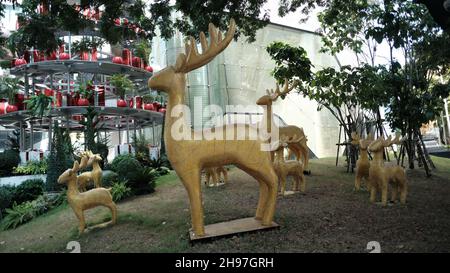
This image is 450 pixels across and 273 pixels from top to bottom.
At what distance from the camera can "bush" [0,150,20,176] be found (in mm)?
16227

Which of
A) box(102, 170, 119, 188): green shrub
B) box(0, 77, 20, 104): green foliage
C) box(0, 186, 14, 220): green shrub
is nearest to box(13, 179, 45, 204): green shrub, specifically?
box(0, 186, 14, 220): green shrub

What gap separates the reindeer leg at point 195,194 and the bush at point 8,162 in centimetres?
1518

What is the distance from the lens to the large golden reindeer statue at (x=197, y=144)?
4.72 meters

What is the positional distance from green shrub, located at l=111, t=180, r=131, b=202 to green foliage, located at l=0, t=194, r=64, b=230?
2440 mm

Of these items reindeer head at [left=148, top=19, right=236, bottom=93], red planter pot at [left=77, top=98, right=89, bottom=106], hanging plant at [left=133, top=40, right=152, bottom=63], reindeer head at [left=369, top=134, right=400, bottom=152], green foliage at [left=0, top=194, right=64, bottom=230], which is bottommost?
green foliage at [left=0, top=194, right=64, bottom=230]

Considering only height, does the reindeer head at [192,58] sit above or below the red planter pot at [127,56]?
below

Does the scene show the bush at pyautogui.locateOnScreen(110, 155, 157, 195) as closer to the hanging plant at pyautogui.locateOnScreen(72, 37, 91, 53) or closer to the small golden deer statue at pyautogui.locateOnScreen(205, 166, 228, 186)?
the small golden deer statue at pyautogui.locateOnScreen(205, 166, 228, 186)

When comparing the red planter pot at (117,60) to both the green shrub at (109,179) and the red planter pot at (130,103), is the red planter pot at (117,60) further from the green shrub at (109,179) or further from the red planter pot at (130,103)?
the green shrub at (109,179)

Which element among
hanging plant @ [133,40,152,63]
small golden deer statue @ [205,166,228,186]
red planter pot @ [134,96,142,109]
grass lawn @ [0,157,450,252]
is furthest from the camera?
hanging plant @ [133,40,152,63]

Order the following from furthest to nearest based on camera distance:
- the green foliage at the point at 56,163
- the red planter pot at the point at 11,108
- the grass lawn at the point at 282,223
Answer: the red planter pot at the point at 11,108, the green foliage at the point at 56,163, the grass lawn at the point at 282,223

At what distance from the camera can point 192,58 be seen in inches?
187

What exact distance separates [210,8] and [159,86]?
164 inches

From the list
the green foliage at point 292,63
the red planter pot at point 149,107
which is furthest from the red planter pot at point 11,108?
the green foliage at point 292,63

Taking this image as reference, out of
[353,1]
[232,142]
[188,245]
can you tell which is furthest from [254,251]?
[353,1]
